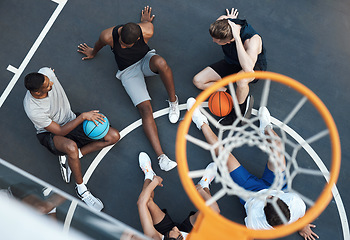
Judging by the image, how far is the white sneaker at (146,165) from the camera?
3.95 m

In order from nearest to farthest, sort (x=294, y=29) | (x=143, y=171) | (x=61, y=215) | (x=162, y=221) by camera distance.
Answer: (x=61, y=215), (x=162, y=221), (x=143, y=171), (x=294, y=29)

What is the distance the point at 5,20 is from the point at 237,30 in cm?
321

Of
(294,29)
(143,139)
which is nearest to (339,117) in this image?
(294,29)

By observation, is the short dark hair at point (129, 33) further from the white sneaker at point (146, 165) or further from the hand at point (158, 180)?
the hand at point (158, 180)

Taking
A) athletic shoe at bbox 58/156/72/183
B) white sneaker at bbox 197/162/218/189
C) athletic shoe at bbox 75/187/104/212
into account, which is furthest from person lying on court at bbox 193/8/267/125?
athletic shoe at bbox 58/156/72/183

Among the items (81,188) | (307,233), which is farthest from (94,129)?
(307,233)

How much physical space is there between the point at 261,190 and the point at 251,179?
0.21m

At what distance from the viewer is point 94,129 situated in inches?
146

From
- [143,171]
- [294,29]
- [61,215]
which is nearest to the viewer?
[61,215]

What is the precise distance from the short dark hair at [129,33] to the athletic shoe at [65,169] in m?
1.67

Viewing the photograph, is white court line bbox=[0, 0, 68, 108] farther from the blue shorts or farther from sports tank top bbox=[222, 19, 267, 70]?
the blue shorts

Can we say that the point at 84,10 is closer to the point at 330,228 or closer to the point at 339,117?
the point at 339,117

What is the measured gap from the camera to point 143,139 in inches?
165

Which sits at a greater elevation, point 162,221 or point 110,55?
point 110,55
